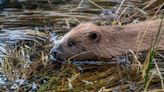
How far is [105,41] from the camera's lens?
21.2ft

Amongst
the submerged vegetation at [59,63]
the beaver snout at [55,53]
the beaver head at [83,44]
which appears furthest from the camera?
the beaver head at [83,44]

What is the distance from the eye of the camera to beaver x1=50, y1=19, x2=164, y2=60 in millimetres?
6355

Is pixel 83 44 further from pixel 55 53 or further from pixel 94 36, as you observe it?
pixel 55 53

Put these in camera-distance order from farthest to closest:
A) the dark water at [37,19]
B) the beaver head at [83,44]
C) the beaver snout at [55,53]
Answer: the dark water at [37,19], the beaver head at [83,44], the beaver snout at [55,53]

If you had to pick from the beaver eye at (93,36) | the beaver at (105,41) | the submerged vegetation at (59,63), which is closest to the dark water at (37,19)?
the submerged vegetation at (59,63)

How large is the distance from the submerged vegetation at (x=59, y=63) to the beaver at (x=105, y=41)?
14 centimetres

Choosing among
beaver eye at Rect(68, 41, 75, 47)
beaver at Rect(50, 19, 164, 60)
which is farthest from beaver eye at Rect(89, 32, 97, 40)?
beaver eye at Rect(68, 41, 75, 47)

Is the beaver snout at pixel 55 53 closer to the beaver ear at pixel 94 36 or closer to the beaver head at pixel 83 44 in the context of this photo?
the beaver head at pixel 83 44

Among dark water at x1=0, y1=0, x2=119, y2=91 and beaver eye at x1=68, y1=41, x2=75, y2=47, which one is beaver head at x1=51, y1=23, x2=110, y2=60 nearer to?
beaver eye at x1=68, y1=41, x2=75, y2=47

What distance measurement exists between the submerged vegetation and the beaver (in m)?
0.14

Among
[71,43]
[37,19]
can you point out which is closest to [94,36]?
[71,43]

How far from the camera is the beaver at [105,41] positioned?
6.36 metres

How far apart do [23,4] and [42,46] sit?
2604 millimetres

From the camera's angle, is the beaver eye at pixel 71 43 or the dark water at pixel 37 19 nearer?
the beaver eye at pixel 71 43
